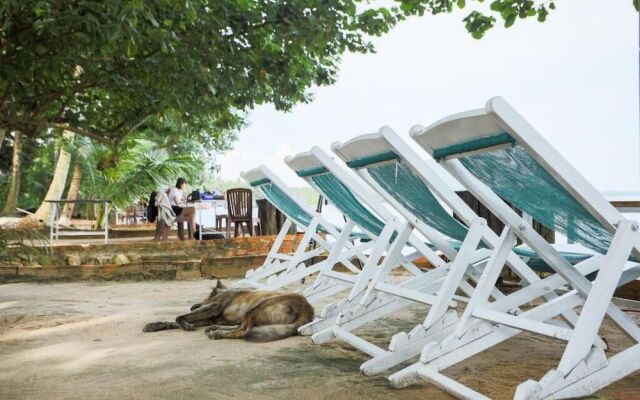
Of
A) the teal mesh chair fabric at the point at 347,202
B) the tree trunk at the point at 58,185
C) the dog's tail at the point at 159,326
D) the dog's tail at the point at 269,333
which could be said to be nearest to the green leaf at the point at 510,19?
the teal mesh chair fabric at the point at 347,202

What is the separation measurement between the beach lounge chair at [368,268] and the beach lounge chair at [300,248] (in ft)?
1.11

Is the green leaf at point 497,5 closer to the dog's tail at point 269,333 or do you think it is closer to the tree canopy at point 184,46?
the tree canopy at point 184,46

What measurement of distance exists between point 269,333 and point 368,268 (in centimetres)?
67

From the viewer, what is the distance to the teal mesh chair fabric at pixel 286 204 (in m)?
5.74

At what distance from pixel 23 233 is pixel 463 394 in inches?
143

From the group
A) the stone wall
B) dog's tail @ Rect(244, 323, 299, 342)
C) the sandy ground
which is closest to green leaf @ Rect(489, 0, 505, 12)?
the sandy ground

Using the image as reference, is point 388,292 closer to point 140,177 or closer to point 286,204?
point 286,204

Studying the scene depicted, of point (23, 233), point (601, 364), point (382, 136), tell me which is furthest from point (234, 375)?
point (23, 233)

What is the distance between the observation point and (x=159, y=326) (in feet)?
13.5

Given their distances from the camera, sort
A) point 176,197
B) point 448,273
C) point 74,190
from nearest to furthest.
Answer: point 448,273 → point 176,197 → point 74,190

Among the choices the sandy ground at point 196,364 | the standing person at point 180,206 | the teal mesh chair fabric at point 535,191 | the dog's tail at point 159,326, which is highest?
the standing person at point 180,206

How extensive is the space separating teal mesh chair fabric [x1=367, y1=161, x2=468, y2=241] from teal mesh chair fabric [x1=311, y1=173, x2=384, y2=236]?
33.5 inches

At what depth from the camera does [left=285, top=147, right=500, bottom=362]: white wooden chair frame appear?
2926mm

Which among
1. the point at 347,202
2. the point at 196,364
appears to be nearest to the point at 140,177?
the point at 347,202
